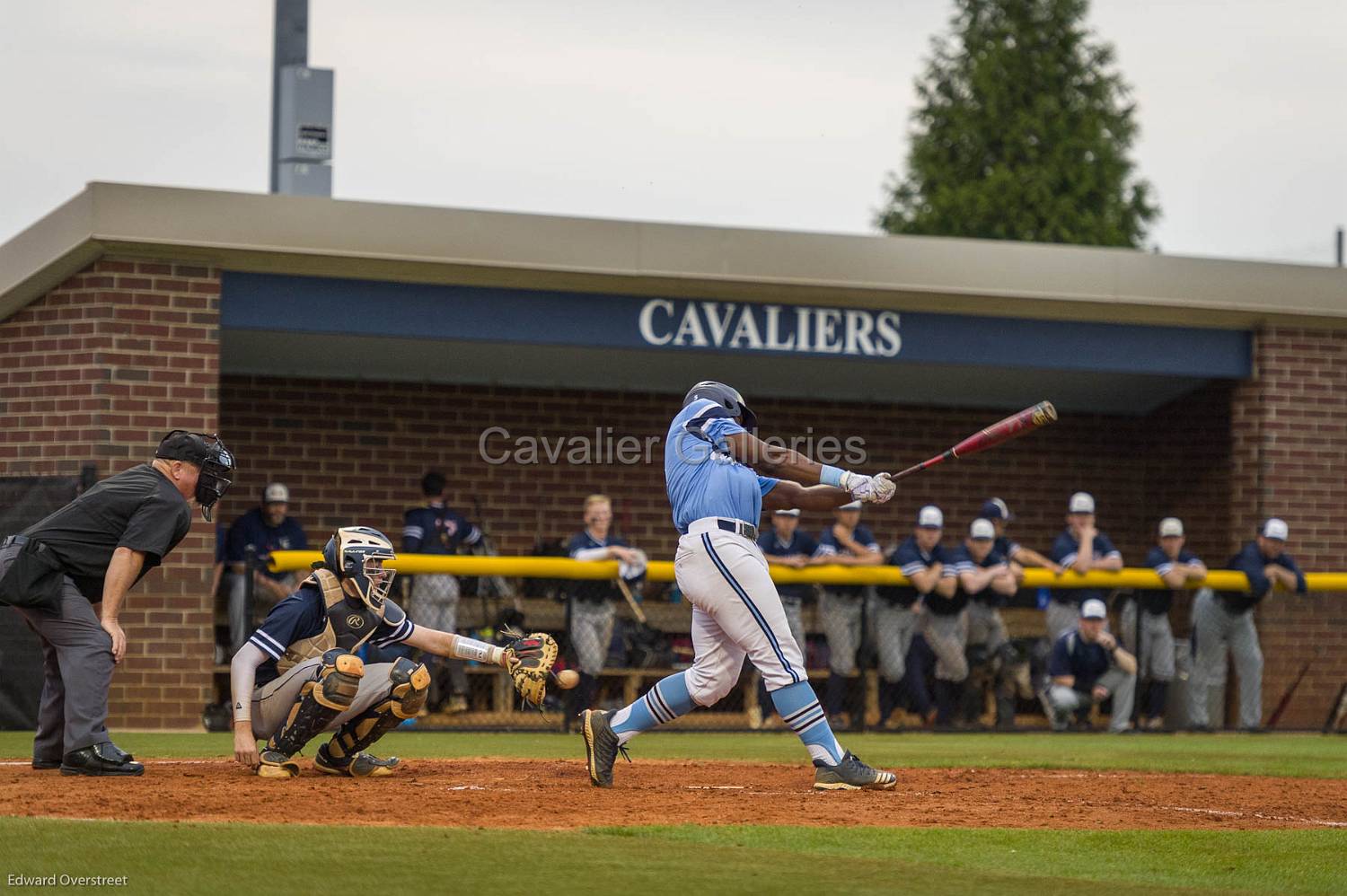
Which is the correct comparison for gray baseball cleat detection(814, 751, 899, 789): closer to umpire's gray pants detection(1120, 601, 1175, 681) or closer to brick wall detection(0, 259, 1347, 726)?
brick wall detection(0, 259, 1347, 726)

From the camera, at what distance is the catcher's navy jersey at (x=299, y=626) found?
289 inches

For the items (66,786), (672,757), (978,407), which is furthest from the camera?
(978,407)

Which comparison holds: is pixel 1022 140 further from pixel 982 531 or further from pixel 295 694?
pixel 295 694

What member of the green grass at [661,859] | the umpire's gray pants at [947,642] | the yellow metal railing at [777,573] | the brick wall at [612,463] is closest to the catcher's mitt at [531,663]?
the green grass at [661,859]

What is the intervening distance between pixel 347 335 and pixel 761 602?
7.50 meters

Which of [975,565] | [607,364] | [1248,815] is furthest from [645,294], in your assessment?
[1248,815]

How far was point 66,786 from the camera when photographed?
22.7ft

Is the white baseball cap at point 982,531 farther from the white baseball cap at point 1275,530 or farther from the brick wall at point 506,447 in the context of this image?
the brick wall at point 506,447

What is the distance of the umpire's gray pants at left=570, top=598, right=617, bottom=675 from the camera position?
482 inches

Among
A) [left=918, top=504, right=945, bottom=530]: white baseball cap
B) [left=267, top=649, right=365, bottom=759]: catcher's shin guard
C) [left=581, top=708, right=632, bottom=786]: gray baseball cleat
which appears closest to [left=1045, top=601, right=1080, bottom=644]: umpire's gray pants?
[left=918, top=504, right=945, bottom=530]: white baseball cap

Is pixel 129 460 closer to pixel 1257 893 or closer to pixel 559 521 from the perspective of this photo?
pixel 559 521

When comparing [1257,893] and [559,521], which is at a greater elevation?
[559,521]

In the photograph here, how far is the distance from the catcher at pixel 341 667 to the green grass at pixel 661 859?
3.13 feet

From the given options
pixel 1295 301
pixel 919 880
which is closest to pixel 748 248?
pixel 1295 301
